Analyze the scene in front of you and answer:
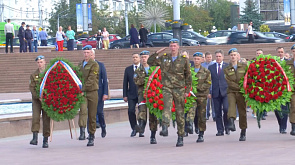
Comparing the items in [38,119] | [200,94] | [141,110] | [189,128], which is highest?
[200,94]

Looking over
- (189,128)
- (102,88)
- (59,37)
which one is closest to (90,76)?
(102,88)

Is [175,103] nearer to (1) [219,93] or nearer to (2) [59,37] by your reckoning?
(1) [219,93]

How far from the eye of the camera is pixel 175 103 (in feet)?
41.9

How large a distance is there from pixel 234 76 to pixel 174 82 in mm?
1593

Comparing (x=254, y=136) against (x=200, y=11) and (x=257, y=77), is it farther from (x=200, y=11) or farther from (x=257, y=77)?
(x=200, y=11)

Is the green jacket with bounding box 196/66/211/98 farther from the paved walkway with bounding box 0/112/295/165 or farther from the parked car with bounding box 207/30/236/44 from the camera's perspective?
the parked car with bounding box 207/30/236/44

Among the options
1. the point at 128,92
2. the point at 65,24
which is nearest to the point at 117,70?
the point at 128,92

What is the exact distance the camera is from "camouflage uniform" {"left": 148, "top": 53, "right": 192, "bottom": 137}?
41.5 ft

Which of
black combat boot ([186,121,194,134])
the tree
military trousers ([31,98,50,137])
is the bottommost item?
black combat boot ([186,121,194,134])

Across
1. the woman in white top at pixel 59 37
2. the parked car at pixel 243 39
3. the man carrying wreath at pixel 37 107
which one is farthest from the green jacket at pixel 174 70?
the parked car at pixel 243 39

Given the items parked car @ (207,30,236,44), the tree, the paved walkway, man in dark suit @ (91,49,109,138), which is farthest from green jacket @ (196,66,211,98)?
the tree

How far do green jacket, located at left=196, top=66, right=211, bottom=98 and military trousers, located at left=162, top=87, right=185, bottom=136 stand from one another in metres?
1.47

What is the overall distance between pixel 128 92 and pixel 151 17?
62.2 m

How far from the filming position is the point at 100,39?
149 feet
